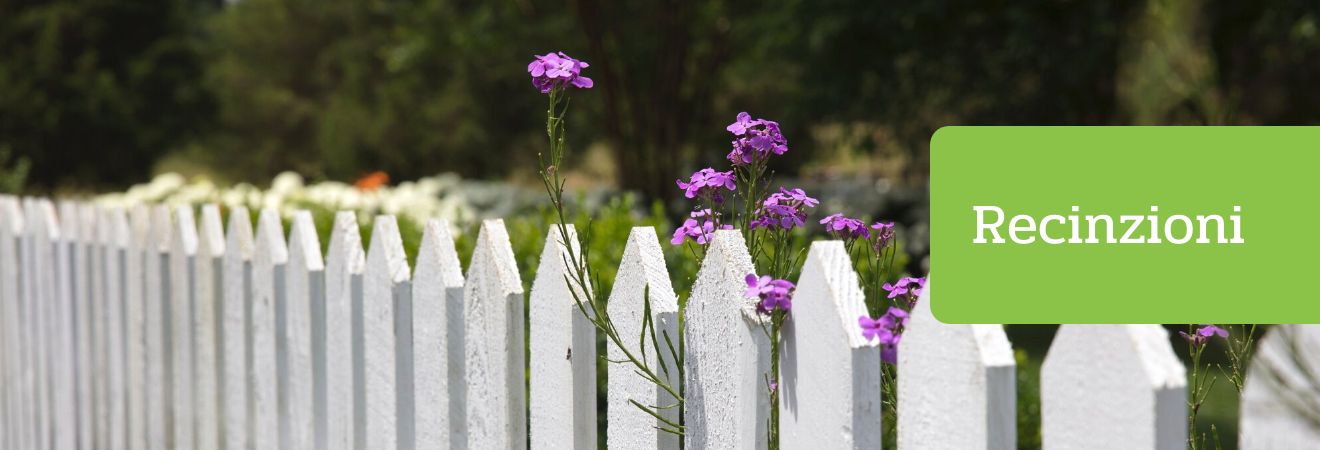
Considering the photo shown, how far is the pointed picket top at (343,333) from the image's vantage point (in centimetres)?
202

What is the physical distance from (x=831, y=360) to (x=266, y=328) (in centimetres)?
147

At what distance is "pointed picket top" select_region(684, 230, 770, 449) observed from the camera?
1309 mm

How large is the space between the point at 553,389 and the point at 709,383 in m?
0.31

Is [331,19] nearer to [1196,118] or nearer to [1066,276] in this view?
[1196,118]

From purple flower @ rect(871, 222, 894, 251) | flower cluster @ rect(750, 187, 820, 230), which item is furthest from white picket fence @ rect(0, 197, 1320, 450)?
purple flower @ rect(871, 222, 894, 251)

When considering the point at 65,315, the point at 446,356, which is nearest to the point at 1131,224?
the point at 446,356

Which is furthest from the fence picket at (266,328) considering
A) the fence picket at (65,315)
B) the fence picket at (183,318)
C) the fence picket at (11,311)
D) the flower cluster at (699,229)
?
the fence picket at (11,311)

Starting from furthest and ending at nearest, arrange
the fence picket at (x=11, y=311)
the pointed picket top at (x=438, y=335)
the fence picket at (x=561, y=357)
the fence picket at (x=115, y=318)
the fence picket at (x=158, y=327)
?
the fence picket at (x=11, y=311), the fence picket at (x=115, y=318), the fence picket at (x=158, y=327), the pointed picket top at (x=438, y=335), the fence picket at (x=561, y=357)

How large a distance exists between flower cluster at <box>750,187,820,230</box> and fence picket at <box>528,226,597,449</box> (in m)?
0.25

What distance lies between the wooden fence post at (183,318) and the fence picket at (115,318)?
0.28 m

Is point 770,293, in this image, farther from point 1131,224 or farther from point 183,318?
point 183,318

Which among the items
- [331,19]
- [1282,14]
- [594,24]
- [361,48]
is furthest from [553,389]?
[331,19]

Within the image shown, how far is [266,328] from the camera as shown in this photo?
7.52 ft

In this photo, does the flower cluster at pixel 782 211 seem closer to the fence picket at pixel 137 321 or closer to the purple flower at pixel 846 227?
the purple flower at pixel 846 227
